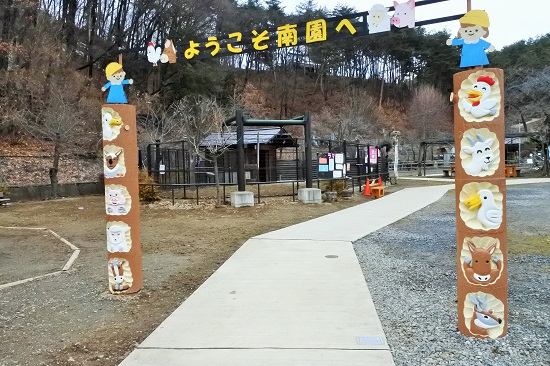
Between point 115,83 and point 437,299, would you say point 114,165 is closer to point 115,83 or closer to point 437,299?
point 115,83

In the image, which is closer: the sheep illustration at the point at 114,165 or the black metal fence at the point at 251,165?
the sheep illustration at the point at 114,165

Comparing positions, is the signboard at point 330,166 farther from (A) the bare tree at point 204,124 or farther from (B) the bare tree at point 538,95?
(B) the bare tree at point 538,95

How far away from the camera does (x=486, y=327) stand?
158 inches

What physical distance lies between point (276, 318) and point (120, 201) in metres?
2.69

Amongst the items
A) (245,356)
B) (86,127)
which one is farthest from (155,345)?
(86,127)

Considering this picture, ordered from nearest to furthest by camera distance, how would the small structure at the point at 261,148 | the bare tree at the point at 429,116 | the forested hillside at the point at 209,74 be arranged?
the forested hillside at the point at 209,74, the small structure at the point at 261,148, the bare tree at the point at 429,116

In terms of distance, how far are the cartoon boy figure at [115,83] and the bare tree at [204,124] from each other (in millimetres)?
13362

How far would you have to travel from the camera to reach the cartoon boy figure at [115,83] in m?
5.91

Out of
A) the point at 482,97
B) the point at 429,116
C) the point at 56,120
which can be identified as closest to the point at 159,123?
the point at 56,120

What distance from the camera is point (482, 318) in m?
4.02

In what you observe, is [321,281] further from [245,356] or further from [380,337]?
[245,356]

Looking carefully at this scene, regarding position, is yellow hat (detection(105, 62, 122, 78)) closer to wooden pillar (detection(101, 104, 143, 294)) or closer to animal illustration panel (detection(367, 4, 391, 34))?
wooden pillar (detection(101, 104, 143, 294))

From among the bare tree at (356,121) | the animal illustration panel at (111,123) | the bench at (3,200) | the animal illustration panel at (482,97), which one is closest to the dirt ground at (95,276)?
the animal illustration panel at (111,123)

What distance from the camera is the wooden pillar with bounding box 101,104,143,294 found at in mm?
5715
